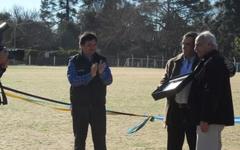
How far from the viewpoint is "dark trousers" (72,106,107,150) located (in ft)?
23.2

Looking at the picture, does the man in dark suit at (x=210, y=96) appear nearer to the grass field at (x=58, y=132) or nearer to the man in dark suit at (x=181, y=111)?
the man in dark suit at (x=181, y=111)

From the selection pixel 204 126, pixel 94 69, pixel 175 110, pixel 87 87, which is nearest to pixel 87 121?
pixel 87 87

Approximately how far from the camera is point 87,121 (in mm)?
7113

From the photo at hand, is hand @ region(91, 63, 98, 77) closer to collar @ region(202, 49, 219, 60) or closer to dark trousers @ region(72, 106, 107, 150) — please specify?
dark trousers @ region(72, 106, 107, 150)

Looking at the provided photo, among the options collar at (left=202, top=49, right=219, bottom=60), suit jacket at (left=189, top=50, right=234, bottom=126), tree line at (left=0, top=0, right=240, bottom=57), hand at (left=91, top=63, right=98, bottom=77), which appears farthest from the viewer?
tree line at (left=0, top=0, right=240, bottom=57)

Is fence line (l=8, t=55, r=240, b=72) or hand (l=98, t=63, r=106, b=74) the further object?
fence line (l=8, t=55, r=240, b=72)

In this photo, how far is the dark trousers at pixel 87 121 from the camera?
7062 mm

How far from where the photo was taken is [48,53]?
275 ft

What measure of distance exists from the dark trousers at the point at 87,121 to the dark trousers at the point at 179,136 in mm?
872

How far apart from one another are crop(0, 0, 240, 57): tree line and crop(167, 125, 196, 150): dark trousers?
234 ft

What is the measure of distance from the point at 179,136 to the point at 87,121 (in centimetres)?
119

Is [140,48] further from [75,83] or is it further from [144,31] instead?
[75,83]

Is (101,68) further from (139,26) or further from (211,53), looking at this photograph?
(139,26)

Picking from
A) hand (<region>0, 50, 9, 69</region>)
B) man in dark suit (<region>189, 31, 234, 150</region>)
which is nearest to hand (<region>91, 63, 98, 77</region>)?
man in dark suit (<region>189, 31, 234, 150</region>)
